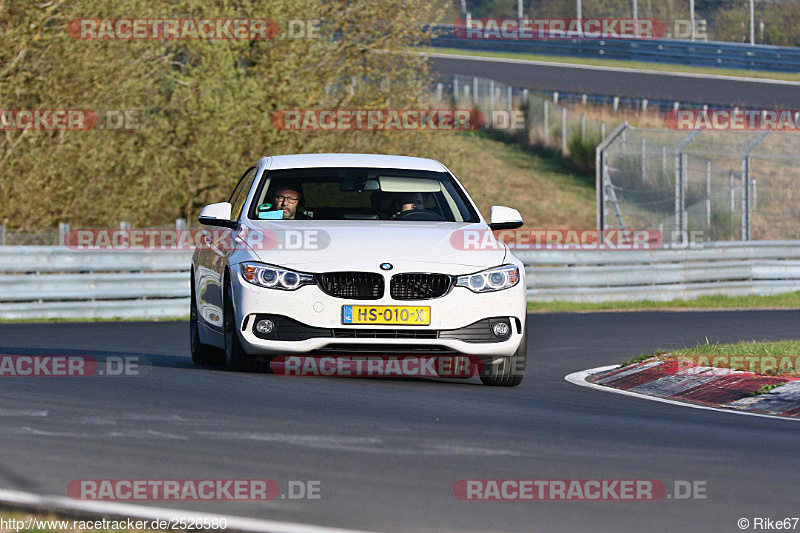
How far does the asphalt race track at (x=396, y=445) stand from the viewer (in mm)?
5344

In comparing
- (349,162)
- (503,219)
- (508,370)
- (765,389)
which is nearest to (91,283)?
(349,162)

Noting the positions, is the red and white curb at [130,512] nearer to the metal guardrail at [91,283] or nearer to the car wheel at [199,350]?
the car wheel at [199,350]

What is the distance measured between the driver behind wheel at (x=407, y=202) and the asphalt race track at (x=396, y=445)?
1237 millimetres

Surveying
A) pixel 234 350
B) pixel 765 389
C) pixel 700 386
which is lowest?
pixel 700 386

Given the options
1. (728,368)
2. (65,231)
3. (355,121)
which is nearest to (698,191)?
(355,121)

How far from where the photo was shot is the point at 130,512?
5.07m

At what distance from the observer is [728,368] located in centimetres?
1048

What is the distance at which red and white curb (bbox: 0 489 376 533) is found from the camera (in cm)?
488

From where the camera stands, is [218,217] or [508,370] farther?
[218,217]

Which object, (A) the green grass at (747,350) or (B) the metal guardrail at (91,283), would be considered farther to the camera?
(B) the metal guardrail at (91,283)

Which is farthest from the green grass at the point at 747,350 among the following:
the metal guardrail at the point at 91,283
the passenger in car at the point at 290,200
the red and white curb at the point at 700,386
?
the metal guardrail at the point at 91,283

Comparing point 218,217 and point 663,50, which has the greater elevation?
point 218,217

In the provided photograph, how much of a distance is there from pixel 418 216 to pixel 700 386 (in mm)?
2303

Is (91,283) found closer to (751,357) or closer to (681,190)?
(681,190)
